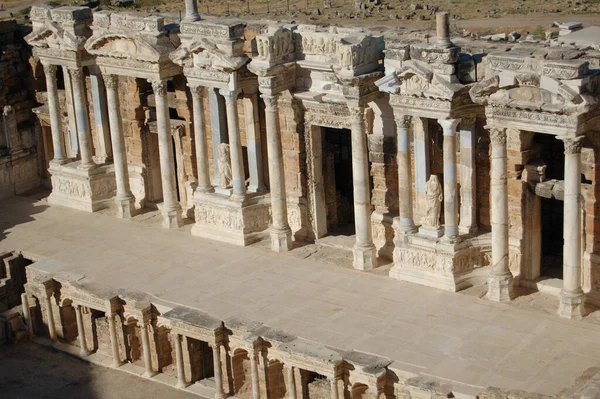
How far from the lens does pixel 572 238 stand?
2794 cm

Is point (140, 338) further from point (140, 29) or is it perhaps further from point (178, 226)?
point (140, 29)

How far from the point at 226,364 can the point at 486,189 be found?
7.31 meters

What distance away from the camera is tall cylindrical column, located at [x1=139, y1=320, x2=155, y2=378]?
30.8m

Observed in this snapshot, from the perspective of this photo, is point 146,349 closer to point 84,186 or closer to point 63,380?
point 63,380

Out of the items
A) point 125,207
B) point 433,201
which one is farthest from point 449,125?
point 125,207

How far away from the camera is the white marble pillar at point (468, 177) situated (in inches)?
1173

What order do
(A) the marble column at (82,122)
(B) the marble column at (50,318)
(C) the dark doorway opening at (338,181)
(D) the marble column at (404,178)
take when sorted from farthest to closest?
(A) the marble column at (82,122), (C) the dark doorway opening at (338,181), (B) the marble column at (50,318), (D) the marble column at (404,178)

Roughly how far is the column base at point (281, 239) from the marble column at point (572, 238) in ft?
25.8

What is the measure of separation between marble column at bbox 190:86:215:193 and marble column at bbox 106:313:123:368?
501 centimetres

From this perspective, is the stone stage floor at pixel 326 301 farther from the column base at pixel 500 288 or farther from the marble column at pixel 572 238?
the marble column at pixel 572 238

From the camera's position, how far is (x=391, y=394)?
27.1 metres

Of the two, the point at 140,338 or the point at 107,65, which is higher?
the point at 107,65

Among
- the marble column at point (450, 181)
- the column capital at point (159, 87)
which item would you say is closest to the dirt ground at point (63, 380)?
the marble column at point (450, 181)

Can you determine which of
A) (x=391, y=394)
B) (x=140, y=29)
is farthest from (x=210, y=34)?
(x=391, y=394)
